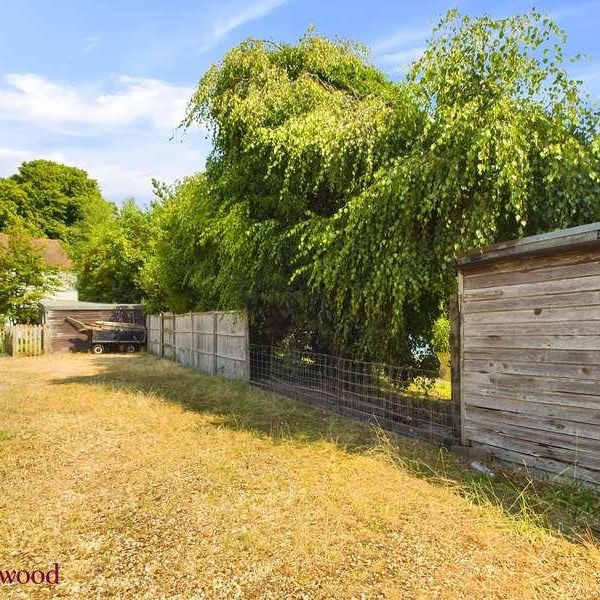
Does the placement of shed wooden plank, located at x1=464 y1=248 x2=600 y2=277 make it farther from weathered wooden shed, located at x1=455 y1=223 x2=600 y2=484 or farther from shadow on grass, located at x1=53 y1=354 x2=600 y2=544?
shadow on grass, located at x1=53 y1=354 x2=600 y2=544

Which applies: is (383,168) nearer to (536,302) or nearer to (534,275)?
(534,275)

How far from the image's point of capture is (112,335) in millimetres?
20734

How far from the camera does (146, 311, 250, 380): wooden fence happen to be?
10.5 metres

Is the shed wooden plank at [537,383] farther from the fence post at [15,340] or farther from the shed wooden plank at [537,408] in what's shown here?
the fence post at [15,340]

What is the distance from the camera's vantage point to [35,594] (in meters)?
2.74

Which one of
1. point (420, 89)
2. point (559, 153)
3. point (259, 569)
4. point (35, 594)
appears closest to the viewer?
point (35, 594)

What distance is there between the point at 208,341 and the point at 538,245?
374 inches

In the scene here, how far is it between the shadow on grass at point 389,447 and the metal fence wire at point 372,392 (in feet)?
0.71

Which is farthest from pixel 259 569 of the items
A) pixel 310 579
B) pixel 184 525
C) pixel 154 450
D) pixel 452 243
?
pixel 452 243

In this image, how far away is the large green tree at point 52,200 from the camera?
42.7 m

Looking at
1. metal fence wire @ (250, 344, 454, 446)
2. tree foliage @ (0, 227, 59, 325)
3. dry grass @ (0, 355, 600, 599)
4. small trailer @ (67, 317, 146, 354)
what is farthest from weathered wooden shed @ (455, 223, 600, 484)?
tree foliage @ (0, 227, 59, 325)

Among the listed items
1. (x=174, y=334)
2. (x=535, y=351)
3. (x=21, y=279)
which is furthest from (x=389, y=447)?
(x=21, y=279)

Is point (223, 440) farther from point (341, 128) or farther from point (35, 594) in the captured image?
point (341, 128)

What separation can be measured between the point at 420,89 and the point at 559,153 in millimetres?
1703
